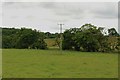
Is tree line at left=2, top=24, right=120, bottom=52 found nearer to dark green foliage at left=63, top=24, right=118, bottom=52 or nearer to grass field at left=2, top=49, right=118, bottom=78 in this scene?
dark green foliage at left=63, top=24, right=118, bottom=52

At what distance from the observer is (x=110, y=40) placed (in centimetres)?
7950

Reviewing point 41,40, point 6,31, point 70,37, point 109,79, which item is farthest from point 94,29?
point 109,79

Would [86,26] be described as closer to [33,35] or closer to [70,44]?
[70,44]

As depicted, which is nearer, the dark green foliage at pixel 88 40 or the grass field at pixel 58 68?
the grass field at pixel 58 68

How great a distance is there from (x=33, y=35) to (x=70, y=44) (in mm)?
17663

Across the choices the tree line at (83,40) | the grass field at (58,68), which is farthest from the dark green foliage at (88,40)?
the grass field at (58,68)

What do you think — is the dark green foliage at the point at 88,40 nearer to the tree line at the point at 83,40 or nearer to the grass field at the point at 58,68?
the tree line at the point at 83,40

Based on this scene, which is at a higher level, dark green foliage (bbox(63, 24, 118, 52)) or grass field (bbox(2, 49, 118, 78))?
dark green foliage (bbox(63, 24, 118, 52))

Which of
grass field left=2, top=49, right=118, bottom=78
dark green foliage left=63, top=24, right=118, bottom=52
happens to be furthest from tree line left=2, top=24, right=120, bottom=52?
grass field left=2, top=49, right=118, bottom=78

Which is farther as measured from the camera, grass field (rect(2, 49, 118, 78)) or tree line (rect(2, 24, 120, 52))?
tree line (rect(2, 24, 120, 52))

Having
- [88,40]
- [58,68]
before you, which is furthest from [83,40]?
[58,68]

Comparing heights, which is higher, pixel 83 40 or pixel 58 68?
pixel 83 40

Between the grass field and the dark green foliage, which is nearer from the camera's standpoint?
the grass field

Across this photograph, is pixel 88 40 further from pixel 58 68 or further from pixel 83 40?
pixel 58 68
